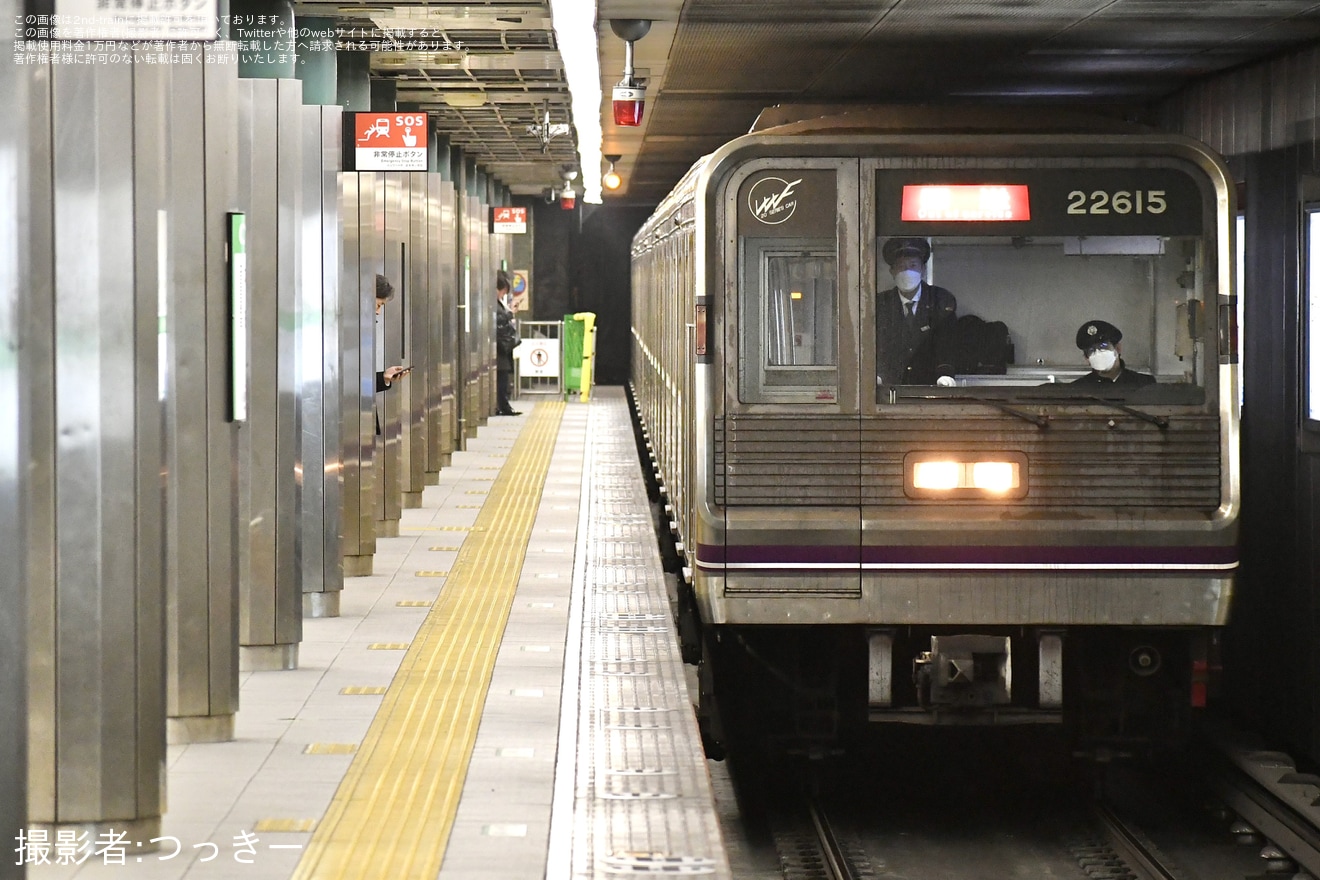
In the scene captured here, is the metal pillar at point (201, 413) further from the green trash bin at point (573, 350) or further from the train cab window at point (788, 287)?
the green trash bin at point (573, 350)

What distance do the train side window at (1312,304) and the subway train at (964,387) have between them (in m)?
1.47

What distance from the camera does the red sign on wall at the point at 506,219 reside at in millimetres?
25109

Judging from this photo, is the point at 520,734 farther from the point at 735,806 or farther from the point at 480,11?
the point at 480,11

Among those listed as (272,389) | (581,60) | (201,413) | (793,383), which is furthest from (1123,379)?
(581,60)

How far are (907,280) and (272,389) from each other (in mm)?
2903

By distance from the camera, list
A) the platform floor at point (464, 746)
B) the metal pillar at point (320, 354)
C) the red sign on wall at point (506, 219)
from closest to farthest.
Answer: the platform floor at point (464, 746) < the metal pillar at point (320, 354) < the red sign on wall at point (506, 219)

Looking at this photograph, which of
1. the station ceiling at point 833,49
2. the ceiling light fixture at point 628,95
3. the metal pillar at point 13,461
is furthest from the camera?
the ceiling light fixture at point 628,95

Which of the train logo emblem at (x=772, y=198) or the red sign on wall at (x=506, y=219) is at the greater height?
the red sign on wall at (x=506, y=219)

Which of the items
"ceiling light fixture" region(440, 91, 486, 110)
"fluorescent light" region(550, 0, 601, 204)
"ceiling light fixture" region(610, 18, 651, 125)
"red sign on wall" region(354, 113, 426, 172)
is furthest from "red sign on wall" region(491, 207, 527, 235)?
"red sign on wall" region(354, 113, 426, 172)

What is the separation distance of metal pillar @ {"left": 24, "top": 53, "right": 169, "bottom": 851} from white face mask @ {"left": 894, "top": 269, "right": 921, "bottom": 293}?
2902mm

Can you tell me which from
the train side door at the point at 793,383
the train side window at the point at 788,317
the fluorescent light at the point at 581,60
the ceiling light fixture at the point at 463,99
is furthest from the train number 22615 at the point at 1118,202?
the ceiling light fixture at the point at 463,99

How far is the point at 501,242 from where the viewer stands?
29.3 m

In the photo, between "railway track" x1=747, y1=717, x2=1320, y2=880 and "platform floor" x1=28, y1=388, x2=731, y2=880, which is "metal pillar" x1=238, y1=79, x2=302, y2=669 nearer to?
"platform floor" x1=28, y1=388, x2=731, y2=880

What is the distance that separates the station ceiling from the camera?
27.0ft
